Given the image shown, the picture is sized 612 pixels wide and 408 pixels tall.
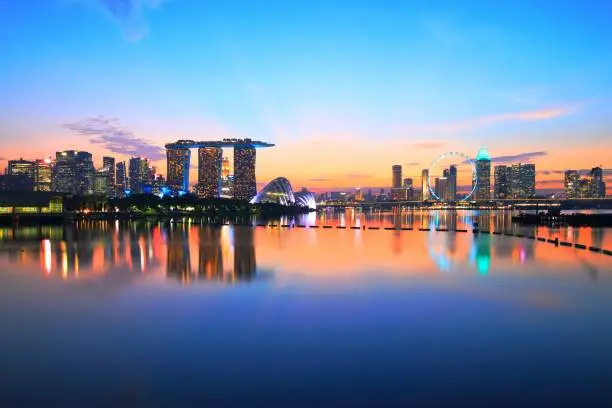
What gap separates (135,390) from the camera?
462 inches

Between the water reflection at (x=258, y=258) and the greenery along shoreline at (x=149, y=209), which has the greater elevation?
the greenery along shoreline at (x=149, y=209)

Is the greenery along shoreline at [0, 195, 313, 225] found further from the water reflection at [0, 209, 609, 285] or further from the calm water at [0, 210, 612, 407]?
the calm water at [0, 210, 612, 407]

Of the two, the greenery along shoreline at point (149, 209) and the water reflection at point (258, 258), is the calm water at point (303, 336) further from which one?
the greenery along shoreline at point (149, 209)

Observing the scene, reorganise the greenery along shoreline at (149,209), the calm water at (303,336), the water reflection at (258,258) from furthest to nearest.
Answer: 1. the greenery along shoreline at (149,209)
2. the water reflection at (258,258)
3. the calm water at (303,336)

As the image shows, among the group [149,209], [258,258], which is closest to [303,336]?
[258,258]

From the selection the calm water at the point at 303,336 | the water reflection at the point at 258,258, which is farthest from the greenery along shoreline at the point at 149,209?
the calm water at the point at 303,336

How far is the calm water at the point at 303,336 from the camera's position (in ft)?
38.5

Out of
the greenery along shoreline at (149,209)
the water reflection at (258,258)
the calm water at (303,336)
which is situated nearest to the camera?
the calm water at (303,336)

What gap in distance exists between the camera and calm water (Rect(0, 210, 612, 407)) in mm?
11727

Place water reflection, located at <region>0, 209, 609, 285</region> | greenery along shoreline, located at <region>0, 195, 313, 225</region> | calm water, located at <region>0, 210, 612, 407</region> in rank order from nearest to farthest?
1. calm water, located at <region>0, 210, 612, 407</region>
2. water reflection, located at <region>0, 209, 609, 285</region>
3. greenery along shoreline, located at <region>0, 195, 313, 225</region>

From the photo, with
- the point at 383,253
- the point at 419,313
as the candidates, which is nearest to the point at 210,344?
the point at 419,313

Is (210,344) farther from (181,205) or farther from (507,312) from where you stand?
(181,205)

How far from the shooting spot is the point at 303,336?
1644 cm

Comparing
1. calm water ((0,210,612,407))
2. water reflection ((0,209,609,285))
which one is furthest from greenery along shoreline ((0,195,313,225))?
calm water ((0,210,612,407))
